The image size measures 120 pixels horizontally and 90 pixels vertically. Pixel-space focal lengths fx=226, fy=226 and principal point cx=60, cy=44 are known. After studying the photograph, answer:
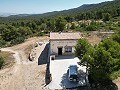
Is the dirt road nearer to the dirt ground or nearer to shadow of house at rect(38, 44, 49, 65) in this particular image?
the dirt ground

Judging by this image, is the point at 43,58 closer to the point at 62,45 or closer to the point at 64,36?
the point at 62,45

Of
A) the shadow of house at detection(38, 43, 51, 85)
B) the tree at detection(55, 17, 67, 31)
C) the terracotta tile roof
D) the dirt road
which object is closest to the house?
the terracotta tile roof

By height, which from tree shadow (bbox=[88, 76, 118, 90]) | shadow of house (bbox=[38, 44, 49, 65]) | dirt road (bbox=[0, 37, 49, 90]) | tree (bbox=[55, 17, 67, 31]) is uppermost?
tree (bbox=[55, 17, 67, 31])

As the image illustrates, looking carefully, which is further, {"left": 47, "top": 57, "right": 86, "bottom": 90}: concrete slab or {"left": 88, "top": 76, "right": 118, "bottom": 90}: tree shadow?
{"left": 47, "top": 57, "right": 86, "bottom": 90}: concrete slab

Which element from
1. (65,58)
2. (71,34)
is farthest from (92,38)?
(65,58)

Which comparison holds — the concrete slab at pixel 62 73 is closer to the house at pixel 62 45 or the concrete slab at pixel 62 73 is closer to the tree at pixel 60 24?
the house at pixel 62 45

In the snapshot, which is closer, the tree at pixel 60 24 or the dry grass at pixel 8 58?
the dry grass at pixel 8 58

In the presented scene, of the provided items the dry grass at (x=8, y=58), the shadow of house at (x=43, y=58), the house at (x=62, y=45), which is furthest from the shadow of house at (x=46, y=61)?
the dry grass at (x=8, y=58)

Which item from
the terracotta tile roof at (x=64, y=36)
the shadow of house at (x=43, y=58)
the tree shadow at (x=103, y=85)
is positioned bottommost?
the shadow of house at (x=43, y=58)

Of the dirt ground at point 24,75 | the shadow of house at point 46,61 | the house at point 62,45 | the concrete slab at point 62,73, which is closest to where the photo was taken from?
the concrete slab at point 62,73
